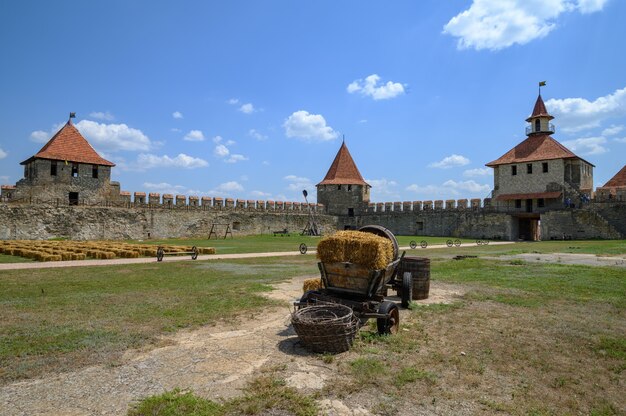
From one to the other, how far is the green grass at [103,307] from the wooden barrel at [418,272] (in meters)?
3.03

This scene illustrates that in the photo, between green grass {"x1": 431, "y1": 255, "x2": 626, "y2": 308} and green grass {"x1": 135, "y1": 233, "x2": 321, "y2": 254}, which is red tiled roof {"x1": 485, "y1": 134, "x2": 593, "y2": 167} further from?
green grass {"x1": 431, "y1": 255, "x2": 626, "y2": 308}

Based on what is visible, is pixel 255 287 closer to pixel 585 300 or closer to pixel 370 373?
pixel 370 373

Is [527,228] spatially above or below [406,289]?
above

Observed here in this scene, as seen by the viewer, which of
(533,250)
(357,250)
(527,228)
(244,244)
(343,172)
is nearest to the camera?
(357,250)

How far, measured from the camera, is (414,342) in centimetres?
571

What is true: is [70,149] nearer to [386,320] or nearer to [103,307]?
[103,307]

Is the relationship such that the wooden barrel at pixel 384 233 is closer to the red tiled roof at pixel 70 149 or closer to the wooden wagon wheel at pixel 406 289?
the wooden wagon wheel at pixel 406 289

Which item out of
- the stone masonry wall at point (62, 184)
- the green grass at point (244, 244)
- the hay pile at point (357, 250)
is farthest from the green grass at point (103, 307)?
the stone masonry wall at point (62, 184)

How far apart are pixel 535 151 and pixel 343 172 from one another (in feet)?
71.6

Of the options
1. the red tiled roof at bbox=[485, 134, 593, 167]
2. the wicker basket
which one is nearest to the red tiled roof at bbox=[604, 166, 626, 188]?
the red tiled roof at bbox=[485, 134, 593, 167]

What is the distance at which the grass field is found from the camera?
3922mm

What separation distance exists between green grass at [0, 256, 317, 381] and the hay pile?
2.04m

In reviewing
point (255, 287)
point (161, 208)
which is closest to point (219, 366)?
point (255, 287)

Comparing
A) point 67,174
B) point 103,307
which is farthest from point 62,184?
point 103,307
